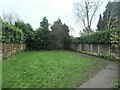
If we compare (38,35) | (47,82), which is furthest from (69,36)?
(47,82)

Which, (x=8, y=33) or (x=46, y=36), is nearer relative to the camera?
(x=8, y=33)

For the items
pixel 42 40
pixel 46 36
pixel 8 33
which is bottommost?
pixel 42 40

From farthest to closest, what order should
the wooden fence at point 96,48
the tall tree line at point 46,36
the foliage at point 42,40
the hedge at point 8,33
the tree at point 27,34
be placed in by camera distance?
1. the foliage at point 42,40
2. the tall tree line at point 46,36
3. the tree at point 27,34
4. the wooden fence at point 96,48
5. the hedge at point 8,33

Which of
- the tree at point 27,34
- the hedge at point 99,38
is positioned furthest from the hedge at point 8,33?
the tree at point 27,34

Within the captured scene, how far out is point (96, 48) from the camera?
35688mm

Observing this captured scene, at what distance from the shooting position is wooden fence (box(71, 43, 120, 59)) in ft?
91.9

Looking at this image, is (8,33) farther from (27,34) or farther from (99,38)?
(27,34)

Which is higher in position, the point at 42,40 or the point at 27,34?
the point at 27,34

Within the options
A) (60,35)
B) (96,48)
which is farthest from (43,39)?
(96,48)

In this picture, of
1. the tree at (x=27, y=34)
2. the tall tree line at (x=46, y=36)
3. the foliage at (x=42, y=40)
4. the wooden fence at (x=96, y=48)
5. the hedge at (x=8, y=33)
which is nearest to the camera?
the hedge at (x=8, y=33)

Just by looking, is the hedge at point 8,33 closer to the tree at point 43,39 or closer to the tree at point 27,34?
the tree at point 27,34

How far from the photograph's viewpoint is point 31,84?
9766mm

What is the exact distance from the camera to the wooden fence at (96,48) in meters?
28.0

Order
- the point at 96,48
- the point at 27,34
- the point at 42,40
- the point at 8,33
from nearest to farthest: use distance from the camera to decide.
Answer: the point at 8,33 < the point at 96,48 < the point at 27,34 < the point at 42,40
